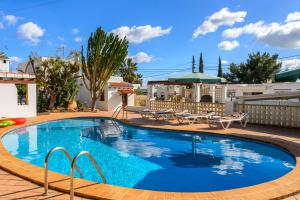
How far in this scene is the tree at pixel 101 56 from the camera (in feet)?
74.5

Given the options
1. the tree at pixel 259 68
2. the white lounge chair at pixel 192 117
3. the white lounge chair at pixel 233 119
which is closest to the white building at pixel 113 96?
the white lounge chair at pixel 192 117

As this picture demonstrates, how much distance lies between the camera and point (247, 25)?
26.0 m

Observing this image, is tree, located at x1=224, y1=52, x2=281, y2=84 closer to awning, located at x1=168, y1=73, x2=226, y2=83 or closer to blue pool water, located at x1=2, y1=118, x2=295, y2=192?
awning, located at x1=168, y1=73, x2=226, y2=83

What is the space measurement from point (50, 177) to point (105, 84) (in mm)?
19007

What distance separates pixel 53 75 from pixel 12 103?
16.5 ft

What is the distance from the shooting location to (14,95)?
18156 mm

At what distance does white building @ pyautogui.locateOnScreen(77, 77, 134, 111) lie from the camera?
82.6 feet

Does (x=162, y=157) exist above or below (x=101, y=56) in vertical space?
below

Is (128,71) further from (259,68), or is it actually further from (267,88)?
(267,88)

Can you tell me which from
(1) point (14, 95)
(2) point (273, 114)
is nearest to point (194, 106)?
(2) point (273, 114)

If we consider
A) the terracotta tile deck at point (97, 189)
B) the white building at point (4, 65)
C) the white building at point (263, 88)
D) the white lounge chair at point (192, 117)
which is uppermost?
the white building at point (4, 65)

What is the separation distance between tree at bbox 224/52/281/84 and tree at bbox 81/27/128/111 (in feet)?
94.7

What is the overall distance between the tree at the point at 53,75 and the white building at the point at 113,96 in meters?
3.20

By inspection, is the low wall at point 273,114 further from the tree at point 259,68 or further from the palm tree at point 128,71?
the palm tree at point 128,71
